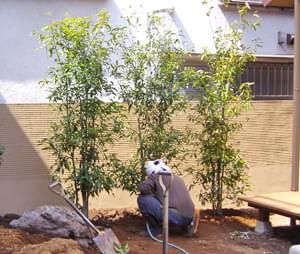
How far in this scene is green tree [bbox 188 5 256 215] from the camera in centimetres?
805

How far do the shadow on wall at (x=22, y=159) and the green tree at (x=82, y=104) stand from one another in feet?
3.42

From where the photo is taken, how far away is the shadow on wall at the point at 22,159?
848cm

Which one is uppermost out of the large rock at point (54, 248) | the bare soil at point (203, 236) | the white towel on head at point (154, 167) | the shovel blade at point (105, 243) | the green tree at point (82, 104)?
the green tree at point (82, 104)

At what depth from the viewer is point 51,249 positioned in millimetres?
5383

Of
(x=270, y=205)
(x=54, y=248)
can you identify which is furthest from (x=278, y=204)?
(x=54, y=248)

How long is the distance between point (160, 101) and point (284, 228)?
242 centimetres

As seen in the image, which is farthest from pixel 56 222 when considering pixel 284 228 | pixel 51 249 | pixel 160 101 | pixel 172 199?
pixel 284 228

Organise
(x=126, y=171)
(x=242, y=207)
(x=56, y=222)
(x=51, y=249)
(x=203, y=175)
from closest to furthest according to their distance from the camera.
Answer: (x=51, y=249)
(x=56, y=222)
(x=126, y=171)
(x=203, y=175)
(x=242, y=207)

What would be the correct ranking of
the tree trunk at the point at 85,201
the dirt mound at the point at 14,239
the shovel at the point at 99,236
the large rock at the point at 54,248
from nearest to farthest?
the large rock at the point at 54,248 → the dirt mound at the point at 14,239 → the shovel at the point at 99,236 → the tree trunk at the point at 85,201

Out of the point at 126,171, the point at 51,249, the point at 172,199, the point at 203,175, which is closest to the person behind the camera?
the point at 51,249

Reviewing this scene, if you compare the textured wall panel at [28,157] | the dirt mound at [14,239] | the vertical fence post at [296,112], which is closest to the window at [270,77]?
the textured wall panel at [28,157]

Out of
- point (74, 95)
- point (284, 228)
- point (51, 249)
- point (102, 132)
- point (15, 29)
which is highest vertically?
→ point (15, 29)

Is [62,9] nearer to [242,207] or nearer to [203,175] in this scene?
[203,175]

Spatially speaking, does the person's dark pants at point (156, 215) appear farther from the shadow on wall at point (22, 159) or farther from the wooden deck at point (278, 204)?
the shadow on wall at point (22, 159)
